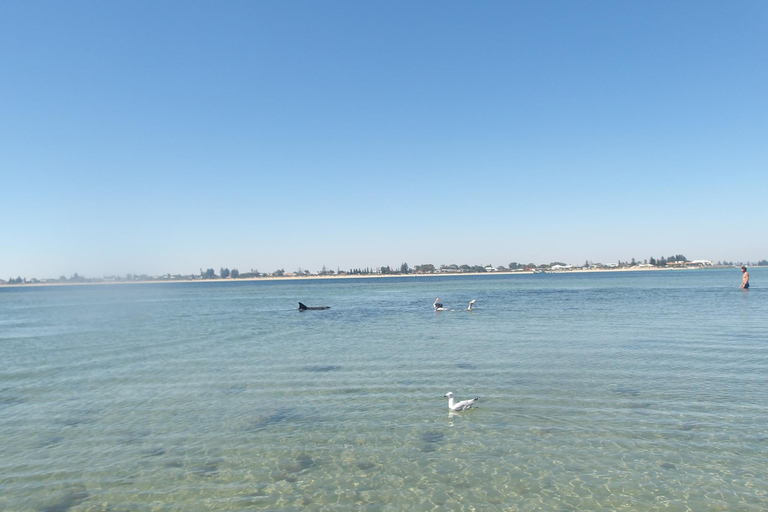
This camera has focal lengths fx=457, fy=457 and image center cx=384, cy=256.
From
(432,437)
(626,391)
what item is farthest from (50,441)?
(626,391)

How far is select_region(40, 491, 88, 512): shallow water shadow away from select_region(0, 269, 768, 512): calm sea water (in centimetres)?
6

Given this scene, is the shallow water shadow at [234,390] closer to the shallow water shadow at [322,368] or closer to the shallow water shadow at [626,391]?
the shallow water shadow at [322,368]

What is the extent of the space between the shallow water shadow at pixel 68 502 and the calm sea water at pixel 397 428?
6 centimetres

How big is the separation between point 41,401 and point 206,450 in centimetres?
984

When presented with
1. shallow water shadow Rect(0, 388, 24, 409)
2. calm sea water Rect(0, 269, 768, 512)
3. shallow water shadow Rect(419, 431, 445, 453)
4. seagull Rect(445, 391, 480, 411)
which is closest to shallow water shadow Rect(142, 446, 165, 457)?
calm sea water Rect(0, 269, 768, 512)

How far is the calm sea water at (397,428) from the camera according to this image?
9.41 metres

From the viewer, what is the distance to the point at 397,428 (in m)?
12.9

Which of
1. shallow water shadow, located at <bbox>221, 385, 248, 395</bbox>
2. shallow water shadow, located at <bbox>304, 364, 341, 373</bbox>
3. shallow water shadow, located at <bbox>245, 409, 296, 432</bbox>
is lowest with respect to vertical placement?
shallow water shadow, located at <bbox>245, 409, 296, 432</bbox>

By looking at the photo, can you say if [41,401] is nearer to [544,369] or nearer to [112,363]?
[112,363]

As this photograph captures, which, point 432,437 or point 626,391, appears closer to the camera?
point 432,437

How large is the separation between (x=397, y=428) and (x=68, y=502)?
7726 mm

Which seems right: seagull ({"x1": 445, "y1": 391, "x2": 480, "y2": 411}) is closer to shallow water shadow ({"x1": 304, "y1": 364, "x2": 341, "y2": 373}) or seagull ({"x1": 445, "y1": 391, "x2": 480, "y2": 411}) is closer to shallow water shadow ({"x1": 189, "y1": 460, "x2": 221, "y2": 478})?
shallow water shadow ({"x1": 189, "y1": 460, "x2": 221, "y2": 478})

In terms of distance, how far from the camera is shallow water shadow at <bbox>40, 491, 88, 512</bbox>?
364 inches

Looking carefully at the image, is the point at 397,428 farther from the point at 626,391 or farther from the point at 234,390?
the point at 626,391
